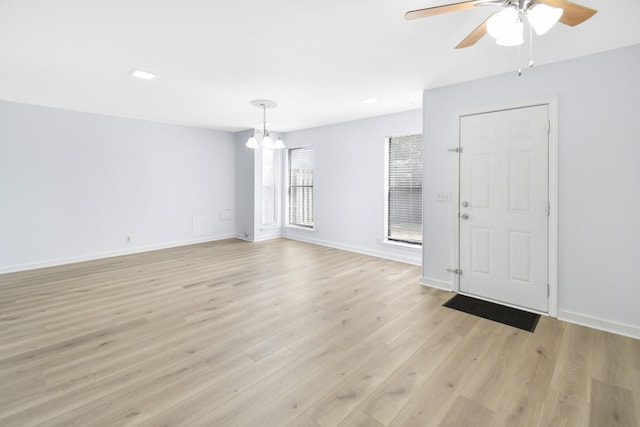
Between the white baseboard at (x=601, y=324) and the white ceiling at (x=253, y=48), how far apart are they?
2.43 meters

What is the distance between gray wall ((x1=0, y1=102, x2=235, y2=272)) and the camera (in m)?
4.44

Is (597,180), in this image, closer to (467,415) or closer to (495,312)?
(495,312)

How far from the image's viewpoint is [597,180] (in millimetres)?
2715

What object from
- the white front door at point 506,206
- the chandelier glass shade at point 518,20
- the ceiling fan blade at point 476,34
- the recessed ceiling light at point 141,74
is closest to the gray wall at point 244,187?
the recessed ceiling light at point 141,74

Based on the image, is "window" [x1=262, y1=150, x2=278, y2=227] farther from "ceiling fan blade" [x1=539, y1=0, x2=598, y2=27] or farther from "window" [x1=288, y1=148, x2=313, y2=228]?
"ceiling fan blade" [x1=539, y1=0, x2=598, y2=27]

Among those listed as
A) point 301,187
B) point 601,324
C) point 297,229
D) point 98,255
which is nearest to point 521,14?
point 601,324

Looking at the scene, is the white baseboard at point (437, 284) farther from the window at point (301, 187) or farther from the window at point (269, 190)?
the window at point (269, 190)

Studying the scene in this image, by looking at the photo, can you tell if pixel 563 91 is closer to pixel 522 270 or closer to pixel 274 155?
pixel 522 270

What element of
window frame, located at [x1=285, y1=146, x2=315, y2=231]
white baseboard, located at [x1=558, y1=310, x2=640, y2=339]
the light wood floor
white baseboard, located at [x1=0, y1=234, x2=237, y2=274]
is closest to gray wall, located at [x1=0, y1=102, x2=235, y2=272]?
white baseboard, located at [x1=0, y1=234, x2=237, y2=274]

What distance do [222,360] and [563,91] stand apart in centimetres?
390

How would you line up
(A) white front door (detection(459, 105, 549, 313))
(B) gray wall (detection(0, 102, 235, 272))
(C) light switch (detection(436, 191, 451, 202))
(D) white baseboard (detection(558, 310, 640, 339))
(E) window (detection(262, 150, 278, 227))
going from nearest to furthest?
(D) white baseboard (detection(558, 310, 640, 339)) → (A) white front door (detection(459, 105, 549, 313)) → (C) light switch (detection(436, 191, 451, 202)) → (B) gray wall (detection(0, 102, 235, 272)) → (E) window (detection(262, 150, 278, 227))

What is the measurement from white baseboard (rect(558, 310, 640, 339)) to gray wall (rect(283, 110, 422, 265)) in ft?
6.98

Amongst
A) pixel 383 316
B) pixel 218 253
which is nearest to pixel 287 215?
pixel 218 253

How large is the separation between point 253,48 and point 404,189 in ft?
11.2
